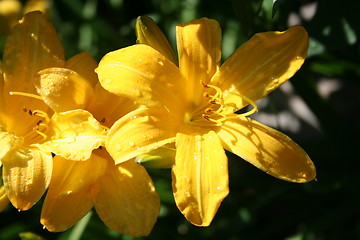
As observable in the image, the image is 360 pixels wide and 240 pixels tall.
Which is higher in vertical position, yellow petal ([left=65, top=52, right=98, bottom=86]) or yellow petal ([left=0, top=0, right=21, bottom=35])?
yellow petal ([left=65, top=52, right=98, bottom=86])

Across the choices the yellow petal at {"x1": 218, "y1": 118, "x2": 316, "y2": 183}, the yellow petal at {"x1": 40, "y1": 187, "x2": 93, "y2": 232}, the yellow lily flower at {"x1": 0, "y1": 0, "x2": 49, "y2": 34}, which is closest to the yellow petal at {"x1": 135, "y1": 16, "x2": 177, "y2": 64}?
the yellow petal at {"x1": 218, "y1": 118, "x2": 316, "y2": 183}

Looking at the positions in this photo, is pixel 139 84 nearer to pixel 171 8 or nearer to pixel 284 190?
pixel 284 190

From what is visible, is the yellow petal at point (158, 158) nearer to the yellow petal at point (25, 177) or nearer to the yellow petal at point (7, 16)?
the yellow petal at point (25, 177)

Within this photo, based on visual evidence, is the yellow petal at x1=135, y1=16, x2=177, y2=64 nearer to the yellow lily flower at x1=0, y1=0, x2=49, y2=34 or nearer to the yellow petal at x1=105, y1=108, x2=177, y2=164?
the yellow petal at x1=105, y1=108, x2=177, y2=164

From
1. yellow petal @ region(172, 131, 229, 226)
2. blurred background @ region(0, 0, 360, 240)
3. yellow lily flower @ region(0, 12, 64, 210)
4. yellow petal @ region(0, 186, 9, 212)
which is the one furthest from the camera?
blurred background @ region(0, 0, 360, 240)

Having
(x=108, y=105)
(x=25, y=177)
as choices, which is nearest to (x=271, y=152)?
(x=108, y=105)

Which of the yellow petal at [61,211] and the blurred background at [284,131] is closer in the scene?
the yellow petal at [61,211]

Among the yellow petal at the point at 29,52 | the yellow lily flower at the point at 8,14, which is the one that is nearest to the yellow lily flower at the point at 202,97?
the yellow petal at the point at 29,52

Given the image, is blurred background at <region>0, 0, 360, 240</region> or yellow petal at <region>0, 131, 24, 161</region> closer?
yellow petal at <region>0, 131, 24, 161</region>
